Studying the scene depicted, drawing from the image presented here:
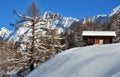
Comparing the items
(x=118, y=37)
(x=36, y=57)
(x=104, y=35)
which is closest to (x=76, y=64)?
(x=36, y=57)

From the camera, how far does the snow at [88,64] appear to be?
1265 cm

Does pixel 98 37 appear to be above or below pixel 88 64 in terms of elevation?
above

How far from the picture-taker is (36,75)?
16.8 metres

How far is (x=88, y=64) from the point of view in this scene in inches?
553

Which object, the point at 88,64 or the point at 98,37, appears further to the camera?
the point at 98,37

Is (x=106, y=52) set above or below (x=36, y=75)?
above

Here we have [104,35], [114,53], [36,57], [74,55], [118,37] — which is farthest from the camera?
[118,37]

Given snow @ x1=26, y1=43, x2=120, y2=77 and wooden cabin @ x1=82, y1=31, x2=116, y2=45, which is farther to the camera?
wooden cabin @ x1=82, y1=31, x2=116, y2=45

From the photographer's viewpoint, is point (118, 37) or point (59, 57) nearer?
point (59, 57)

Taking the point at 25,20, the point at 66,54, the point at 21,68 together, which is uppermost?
the point at 25,20

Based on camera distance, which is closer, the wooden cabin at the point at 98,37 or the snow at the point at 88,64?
the snow at the point at 88,64

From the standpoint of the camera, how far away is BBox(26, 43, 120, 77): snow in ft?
41.5

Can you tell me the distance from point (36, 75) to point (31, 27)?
1427cm

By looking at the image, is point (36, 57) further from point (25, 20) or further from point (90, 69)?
point (90, 69)
